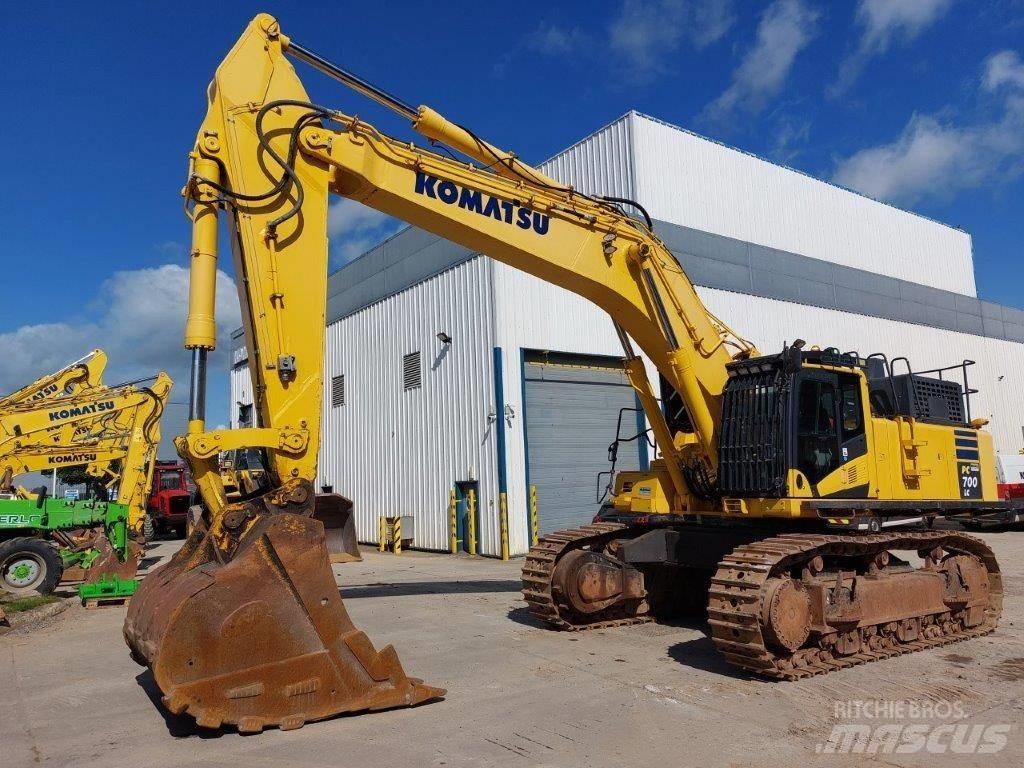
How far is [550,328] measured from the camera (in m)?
20.3

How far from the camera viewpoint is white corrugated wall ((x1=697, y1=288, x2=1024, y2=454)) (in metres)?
23.5

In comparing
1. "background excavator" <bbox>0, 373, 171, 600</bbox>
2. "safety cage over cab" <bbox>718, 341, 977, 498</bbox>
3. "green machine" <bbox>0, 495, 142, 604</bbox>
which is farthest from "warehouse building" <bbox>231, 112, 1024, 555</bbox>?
"safety cage over cab" <bbox>718, 341, 977, 498</bbox>

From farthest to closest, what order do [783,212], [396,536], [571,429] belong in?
[783,212] < [396,536] < [571,429]

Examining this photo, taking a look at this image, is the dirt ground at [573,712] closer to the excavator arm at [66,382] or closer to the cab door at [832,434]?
the cab door at [832,434]

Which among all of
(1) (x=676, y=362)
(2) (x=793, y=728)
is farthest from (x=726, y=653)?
(1) (x=676, y=362)

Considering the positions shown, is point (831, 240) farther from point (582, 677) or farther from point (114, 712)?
point (114, 712)

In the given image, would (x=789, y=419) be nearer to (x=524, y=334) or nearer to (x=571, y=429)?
(x=524, y=334)

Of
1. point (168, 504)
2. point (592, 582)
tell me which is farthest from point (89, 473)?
point (592, 582)

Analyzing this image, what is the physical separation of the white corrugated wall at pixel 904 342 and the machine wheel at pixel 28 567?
1681 cm

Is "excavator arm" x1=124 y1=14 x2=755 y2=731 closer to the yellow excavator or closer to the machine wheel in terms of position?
the yellow excavator

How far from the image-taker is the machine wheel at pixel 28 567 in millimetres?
14094

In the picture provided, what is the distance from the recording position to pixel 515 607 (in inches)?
455

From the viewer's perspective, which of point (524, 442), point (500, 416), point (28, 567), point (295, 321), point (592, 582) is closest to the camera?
point (295, 321)

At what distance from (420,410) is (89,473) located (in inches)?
324
